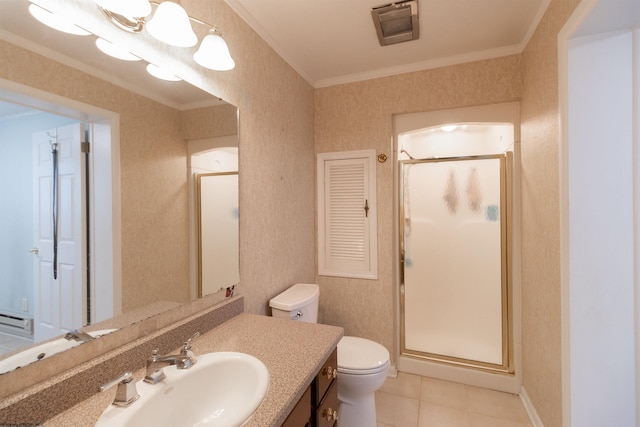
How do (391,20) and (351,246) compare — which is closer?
(391,20)

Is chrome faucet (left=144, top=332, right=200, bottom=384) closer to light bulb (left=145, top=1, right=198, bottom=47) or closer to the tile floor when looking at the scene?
the tile floor

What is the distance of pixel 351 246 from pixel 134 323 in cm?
170

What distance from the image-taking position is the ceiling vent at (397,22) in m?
1.56

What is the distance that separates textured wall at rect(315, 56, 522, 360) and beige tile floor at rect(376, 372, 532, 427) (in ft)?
1.10

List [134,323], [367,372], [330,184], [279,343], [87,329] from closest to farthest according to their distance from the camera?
1. [87,329]
2. [134,323]
3. [279,343]
4. [367,372]
5. [330,184]

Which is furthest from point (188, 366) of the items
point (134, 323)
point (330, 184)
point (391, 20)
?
point (391, 20)

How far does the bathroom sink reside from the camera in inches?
A: 27.3

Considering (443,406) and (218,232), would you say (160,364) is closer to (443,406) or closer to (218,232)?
(218,232)

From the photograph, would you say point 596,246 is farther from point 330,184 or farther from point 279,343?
point 330,184

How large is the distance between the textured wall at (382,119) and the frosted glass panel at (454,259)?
266 mm

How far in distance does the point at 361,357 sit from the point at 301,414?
83cm

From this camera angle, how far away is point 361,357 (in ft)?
5.42

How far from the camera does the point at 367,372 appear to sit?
1.54 meters

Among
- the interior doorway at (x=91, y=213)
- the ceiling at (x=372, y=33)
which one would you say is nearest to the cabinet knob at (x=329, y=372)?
the interior doorway at (x=91, y=213)
